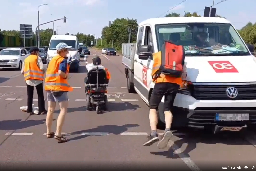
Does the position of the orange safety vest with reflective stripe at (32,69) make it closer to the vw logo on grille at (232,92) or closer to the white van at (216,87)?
the white van at (216,87)

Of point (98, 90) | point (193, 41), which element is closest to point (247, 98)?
point (193, 41)

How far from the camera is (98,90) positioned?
32.7 feet

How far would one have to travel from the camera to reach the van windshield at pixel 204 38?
7.82m

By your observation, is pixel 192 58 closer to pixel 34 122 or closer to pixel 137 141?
pixel 137 141

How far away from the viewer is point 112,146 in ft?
22.2

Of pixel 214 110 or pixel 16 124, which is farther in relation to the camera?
pixel 16 124

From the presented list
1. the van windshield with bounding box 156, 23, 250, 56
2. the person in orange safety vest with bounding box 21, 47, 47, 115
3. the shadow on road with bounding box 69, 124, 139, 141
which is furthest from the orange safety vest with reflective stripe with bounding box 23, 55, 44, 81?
the van windshield with bounding box 156, 23, 250, 56

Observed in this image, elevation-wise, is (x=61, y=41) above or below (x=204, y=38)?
below

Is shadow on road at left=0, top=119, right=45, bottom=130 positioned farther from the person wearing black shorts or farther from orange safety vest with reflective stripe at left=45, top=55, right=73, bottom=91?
the person wearing black shorts

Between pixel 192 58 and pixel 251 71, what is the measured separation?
114 cm

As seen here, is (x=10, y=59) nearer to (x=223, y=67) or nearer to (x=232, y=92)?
(x=223, y=67)

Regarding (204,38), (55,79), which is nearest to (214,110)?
(204,38)

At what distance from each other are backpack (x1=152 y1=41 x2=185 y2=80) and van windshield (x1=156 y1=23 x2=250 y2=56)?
115 cm

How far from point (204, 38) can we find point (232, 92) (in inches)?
78.7
